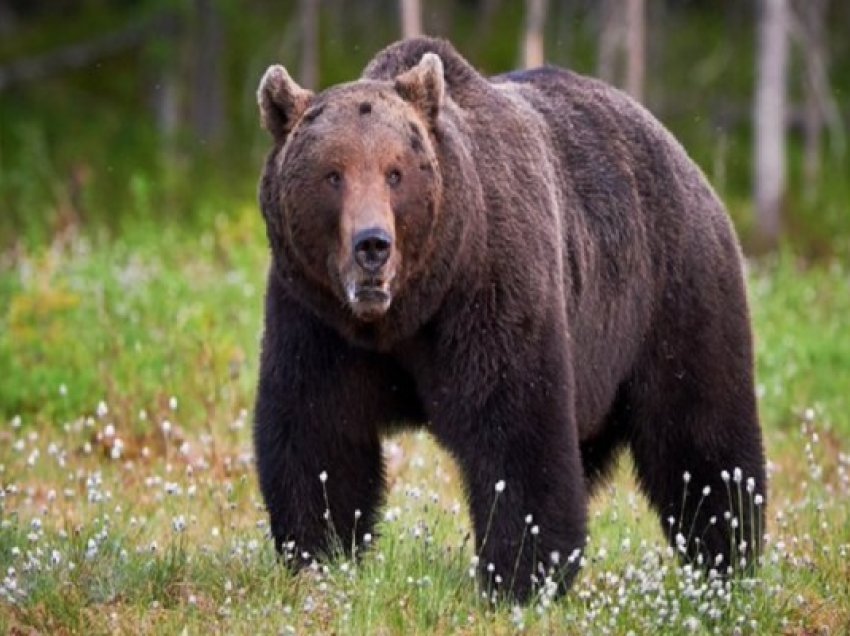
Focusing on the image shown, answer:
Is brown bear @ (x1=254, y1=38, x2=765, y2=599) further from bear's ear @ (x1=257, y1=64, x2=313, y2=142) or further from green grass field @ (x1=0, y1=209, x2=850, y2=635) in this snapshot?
green grass field @ (x1=0, y1=209, x2=850, y2=635)

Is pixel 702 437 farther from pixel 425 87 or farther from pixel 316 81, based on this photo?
pixel 316 81

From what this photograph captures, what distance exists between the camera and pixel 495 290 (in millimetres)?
5930

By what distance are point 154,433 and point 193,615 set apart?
377cm

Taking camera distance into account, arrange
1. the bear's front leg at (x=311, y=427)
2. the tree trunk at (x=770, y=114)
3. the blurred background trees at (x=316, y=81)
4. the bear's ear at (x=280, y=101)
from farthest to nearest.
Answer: the blurred background trees at (x=316, y=81), the tree trunk at (x=770, y=114), the bear's front leg at (x=311, y=427), the bear's ear at (x=280, y=101)

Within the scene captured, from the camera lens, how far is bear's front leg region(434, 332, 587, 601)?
19.3 ft

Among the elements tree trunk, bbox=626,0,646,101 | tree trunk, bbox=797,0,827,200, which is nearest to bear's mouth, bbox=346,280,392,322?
tree trunk, bbox=626,0,646,101

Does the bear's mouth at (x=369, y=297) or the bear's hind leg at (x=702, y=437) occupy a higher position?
the bear's mouth at (x=369, y=297)

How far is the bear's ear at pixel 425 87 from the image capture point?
5.88m

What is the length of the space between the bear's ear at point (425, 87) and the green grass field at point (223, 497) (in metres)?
1.44

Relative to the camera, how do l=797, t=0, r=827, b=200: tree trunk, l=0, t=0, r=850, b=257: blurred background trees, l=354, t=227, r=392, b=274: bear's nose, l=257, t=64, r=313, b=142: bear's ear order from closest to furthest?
1. l=354, t=227, r=392, b=274: bear's nose
2. l=257, t=64, r=313, b=142: bear's ear
3. l=0, t=0, r=850, b=257: blurred background trees
4. l=797, t=0, r=827, b=200: tree trunk

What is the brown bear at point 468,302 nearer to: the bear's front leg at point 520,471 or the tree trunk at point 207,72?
the bear's front leg at point 520,471

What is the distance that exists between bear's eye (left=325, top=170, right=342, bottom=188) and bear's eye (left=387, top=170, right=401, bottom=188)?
15 cm

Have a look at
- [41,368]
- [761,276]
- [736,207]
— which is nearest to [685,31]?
[736,207]

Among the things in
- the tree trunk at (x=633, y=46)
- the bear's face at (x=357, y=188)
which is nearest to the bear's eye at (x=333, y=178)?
the bear's face at (x=357, y=188)
